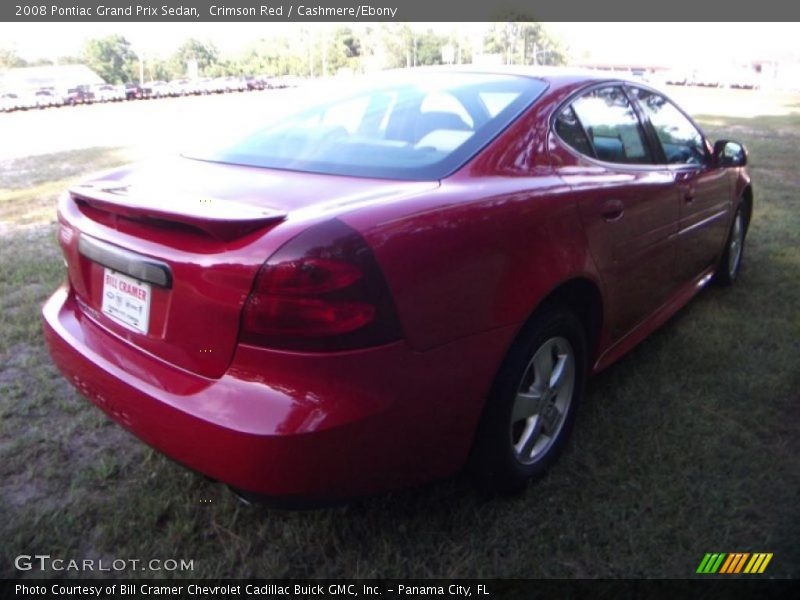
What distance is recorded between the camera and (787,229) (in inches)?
233

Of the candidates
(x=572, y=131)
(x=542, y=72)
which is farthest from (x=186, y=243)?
(x=542, y=72)

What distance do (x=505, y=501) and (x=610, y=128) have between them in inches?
64.8

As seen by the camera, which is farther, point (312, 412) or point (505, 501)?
point (505, 501)

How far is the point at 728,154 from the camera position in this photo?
3832 millimetres

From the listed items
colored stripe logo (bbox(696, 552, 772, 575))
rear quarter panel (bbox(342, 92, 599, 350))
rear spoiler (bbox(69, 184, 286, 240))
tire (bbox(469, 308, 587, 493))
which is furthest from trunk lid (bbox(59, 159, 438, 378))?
colored stripe logo (bbox(696, 552, 772, 575))

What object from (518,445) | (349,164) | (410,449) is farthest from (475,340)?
(349,164)

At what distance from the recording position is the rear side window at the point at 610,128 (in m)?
2.65

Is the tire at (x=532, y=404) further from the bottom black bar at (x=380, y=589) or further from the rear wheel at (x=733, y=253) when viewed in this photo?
the rear wheel at (x=733, y=253)

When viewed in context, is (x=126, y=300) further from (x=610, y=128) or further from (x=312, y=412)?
(x=610, y=128)

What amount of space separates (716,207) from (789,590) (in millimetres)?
2323

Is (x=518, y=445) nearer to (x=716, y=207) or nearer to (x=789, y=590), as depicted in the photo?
(x=789, y=590)

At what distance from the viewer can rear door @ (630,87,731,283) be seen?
325 cm

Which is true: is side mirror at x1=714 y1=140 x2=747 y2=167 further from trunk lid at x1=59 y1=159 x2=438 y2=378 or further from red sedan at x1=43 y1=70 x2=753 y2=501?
trunk lid at x1=59 y1=159 x2=438 y2=378

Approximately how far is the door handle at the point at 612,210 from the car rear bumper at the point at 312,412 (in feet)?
2.69
